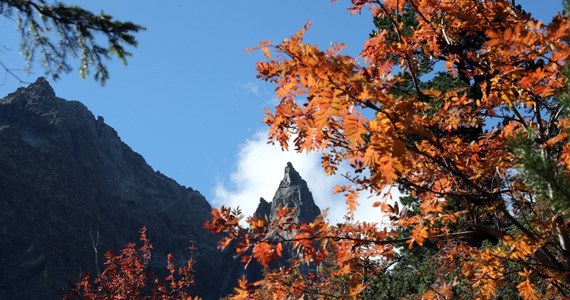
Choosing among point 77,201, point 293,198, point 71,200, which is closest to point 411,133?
point 71,200

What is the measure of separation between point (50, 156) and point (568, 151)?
88726 millimetres

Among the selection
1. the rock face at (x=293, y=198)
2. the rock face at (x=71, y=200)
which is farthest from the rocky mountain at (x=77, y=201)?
the rock face at (x=293, y=198)

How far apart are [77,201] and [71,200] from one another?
1.37 m

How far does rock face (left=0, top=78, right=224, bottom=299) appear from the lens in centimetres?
6562

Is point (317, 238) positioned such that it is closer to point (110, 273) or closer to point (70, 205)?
point (110, 273)

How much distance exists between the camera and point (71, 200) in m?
79.1

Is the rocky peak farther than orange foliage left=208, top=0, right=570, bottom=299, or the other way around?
the rocky peak

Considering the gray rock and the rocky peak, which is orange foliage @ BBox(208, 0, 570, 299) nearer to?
the rocky peak

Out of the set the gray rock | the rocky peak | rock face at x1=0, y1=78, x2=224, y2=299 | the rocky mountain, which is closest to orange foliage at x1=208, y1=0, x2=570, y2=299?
the rocky mountain

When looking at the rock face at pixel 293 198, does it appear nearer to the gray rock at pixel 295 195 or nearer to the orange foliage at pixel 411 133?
the gray rock at pixel 295 195

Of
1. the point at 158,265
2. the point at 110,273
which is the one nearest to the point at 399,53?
the point at 110,273

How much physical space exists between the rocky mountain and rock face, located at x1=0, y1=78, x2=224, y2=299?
0.15 m

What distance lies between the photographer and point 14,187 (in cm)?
6981

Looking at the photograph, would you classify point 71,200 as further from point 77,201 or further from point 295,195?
point 295,195
